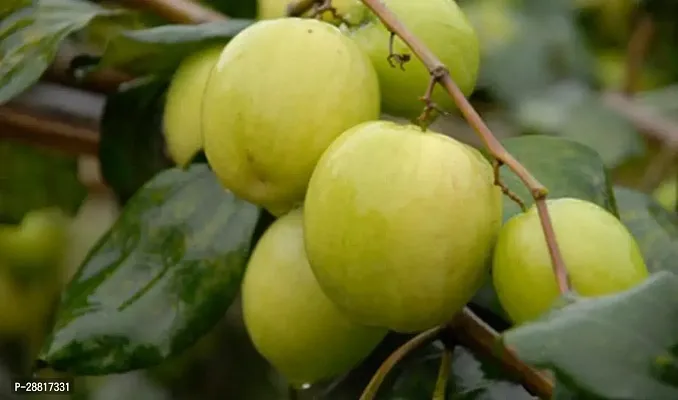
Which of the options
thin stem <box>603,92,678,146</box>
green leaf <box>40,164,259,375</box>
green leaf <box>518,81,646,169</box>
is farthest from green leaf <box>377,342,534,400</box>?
thin stem <box>603,92,678,146</box>

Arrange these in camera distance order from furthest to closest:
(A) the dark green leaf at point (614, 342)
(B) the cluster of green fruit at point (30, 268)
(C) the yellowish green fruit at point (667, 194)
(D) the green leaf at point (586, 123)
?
(D) the green leaf at point (586, 123) → (C) the yellowish green fruit at point (667, 194) → (B) the cluster of green fruit at point (30, 268) → (A) the dark green leaf at point (614, 342)

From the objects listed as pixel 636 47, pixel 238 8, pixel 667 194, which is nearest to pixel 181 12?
pixel 238 8

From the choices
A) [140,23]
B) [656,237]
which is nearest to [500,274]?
[656,237]

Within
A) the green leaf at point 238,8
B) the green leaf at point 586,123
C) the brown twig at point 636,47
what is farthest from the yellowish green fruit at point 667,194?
the green leaf at point 238,8

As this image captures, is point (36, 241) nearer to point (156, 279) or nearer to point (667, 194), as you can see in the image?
point (156, 279)

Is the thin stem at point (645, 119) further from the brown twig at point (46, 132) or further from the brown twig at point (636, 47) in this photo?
the brown twig at point (46, 132)

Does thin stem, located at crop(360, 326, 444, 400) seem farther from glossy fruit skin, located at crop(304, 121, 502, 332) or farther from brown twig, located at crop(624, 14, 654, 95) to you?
brown twig, located at crop(624, 14, 654, 95)

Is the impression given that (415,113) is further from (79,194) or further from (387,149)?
(79,194)
